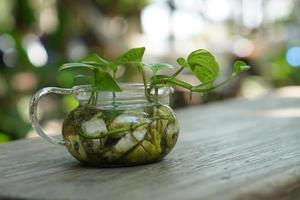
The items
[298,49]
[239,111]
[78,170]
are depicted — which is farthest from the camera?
[298,49]

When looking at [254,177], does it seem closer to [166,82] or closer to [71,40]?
[166,82]

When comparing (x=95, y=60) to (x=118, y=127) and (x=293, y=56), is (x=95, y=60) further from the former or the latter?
(x=293, y=56)

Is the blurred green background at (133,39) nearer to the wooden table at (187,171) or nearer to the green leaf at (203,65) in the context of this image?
the wooden table at (187,171)

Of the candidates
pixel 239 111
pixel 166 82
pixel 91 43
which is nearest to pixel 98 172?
pixel 166 82

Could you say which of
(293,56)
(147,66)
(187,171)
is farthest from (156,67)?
(293,56)

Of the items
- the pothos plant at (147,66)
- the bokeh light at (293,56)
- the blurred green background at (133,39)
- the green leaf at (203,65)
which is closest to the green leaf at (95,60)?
the pothos plant at (147,66)

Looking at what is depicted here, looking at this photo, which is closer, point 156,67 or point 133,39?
point 156,67

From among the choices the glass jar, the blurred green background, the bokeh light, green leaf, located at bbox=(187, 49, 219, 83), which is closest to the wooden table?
the glass jar
